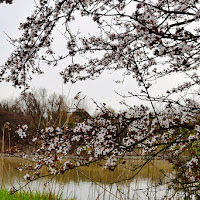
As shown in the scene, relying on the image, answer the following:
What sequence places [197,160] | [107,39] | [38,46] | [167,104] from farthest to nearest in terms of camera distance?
[107,39]
[38,46]
[167,104]
[197,160]

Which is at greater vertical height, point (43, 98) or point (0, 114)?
point (43, 98)

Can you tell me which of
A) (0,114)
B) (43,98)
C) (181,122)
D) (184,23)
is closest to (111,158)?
(181,122)

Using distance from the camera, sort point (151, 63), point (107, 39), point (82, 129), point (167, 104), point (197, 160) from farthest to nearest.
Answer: point (151, 63) < point (107, 39) < point (167, 104) < point (82, 129) < point (197, 160)

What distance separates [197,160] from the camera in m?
1.80

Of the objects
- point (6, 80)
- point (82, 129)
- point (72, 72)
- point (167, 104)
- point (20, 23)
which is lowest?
point (82, 129)

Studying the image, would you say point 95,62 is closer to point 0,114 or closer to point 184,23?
point 184,23

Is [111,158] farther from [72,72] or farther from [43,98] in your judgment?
[43,98]

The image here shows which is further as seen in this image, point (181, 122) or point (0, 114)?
point (0, 114)

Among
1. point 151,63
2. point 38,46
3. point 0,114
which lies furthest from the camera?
point 0,114

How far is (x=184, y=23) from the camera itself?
78.9 inches

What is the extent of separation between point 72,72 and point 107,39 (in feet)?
2.48

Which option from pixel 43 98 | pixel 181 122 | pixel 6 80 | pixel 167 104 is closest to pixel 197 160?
pixel 181 122

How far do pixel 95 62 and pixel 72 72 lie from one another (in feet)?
1.30

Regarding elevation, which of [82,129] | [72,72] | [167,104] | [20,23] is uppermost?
[20,23]
